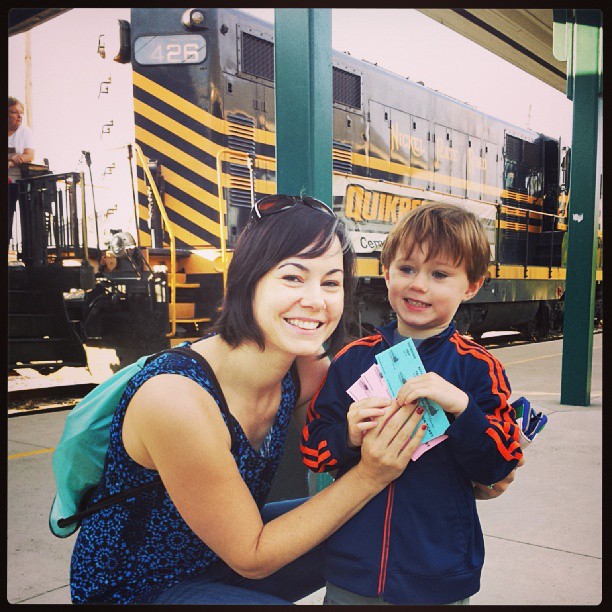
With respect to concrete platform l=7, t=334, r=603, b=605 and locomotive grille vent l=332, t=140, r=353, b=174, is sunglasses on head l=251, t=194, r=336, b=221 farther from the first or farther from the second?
locomotive grille vent l=332, t=140, r=353, b=174

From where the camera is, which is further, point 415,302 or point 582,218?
point 582,218

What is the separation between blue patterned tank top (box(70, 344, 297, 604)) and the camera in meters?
1.22

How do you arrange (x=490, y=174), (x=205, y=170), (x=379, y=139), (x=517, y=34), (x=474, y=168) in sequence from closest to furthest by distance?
(x=517, y=34), (x=205, y=170), (x=379, y=139), (x=474, y=168), (x=490, y=174)

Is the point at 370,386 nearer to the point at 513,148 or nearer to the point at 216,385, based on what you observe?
the point at 216,385

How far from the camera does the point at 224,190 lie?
5430 millimetres

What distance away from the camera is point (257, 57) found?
18.4 ft

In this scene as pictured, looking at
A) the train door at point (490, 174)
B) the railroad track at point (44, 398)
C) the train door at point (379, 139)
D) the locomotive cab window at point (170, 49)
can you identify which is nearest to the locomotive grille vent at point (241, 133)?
the locomotive cab window at point (170, 49)

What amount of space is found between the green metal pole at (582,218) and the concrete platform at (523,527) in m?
0.76

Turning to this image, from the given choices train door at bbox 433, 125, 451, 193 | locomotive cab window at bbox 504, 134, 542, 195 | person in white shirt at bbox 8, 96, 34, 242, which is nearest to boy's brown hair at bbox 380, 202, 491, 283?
person in white shirt at bbox 8, 96, 34, 242

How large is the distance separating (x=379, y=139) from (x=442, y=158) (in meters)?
1.34

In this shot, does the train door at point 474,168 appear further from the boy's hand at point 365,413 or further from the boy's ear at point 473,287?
the boy's hand at point 365,413

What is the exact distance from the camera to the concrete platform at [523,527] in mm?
2061

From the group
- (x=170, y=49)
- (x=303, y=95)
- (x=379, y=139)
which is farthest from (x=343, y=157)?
(x=303, y=95)

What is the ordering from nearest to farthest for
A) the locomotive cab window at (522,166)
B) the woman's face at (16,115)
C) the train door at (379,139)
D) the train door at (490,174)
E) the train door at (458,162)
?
1. the woman's face at (16,115)
2. the train door at (379,139)
3. the train door at (458,162)
4. the train door at (490,174)
5. the locomotive cab window at (522,166)
